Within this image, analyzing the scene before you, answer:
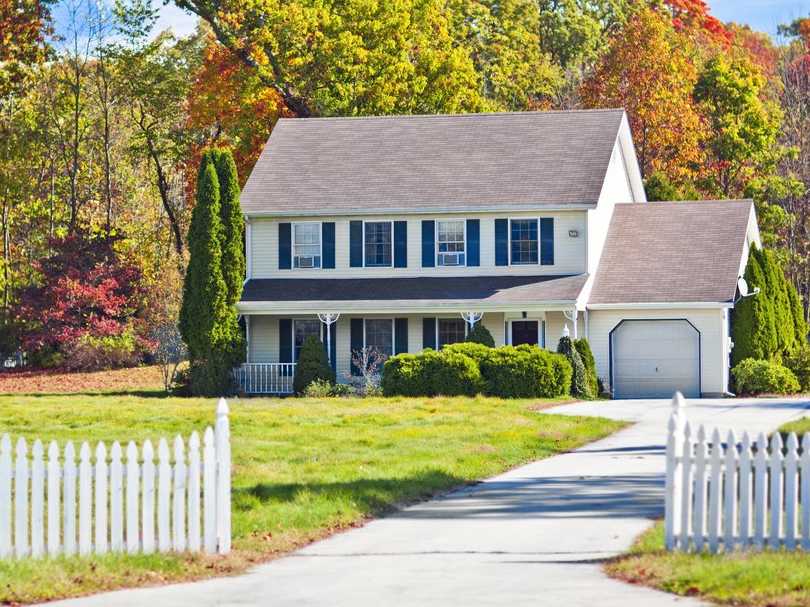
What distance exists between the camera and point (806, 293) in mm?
64312

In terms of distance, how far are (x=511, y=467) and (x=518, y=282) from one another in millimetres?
22134

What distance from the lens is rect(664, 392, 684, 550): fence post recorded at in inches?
520

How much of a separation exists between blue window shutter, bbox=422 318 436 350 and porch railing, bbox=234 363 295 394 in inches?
152

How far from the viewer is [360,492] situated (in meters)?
17.9

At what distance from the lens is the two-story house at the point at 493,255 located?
43062 mm

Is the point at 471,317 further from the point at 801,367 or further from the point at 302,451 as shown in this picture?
the point at 302,451

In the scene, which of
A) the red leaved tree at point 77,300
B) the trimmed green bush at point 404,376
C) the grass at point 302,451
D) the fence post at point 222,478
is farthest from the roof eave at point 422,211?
the fence post at point 222,478

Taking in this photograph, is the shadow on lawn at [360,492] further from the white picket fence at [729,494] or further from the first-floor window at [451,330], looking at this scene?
the first-floor window at [451,330]

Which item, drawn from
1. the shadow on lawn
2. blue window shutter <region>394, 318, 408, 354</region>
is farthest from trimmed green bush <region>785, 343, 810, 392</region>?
the shadow on lawn

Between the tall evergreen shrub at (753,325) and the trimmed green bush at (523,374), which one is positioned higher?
the tall evergreen shrub at (753,325)

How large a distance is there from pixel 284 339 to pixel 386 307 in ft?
13.3

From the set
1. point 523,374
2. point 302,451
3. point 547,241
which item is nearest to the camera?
point 302,451

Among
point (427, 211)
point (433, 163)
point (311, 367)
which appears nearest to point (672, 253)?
point (427, 211)

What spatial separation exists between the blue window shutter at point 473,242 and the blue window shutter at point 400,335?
2.57 meters
